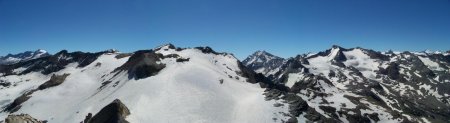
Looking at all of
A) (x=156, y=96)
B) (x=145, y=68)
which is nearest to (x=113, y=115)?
(x=156, y=96)

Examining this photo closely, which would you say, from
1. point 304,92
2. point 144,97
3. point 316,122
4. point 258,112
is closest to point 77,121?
point 144,97

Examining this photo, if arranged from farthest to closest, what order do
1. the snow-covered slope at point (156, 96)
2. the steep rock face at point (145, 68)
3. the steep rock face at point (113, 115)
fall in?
the steep rock face at point (145, 68)
the snow-covered slope at point (156, 96)
the steep rock face at point (113, 115)

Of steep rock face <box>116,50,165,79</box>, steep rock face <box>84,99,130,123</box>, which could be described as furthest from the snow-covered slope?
steep rock face <box>84,99,130,123</box>

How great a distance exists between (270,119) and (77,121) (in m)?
46.9

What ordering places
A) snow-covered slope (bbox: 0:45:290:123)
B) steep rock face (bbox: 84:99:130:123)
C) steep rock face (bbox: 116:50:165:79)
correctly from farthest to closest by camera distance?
steep rock face (bbox: 116:50:165:79) → snow-covered slope (bbox: 0:45:290:123) → steep rock face (bbox: 84:99:130:123)

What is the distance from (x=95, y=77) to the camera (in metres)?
170

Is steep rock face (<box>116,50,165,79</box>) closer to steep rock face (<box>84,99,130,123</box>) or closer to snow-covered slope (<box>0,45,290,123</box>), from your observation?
snow-covered slope (<box>0,45,290,123</box>)

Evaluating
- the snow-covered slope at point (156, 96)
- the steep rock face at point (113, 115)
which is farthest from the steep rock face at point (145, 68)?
the steep rock face at point (113, 115)

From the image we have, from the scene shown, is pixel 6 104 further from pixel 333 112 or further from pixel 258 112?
pixel 333 112

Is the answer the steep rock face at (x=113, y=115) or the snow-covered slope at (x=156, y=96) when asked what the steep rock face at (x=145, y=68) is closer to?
the snow-covered slope at (x=156, y=96)

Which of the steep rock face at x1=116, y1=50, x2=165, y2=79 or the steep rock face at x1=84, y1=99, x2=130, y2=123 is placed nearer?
the steep rock face at x1=84, y1=99, x2=130, y2=123

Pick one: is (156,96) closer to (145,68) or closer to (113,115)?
(113,115)

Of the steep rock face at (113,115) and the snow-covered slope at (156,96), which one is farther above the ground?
the snow-covered slope at (156,96)

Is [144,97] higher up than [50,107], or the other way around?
[144,97]
